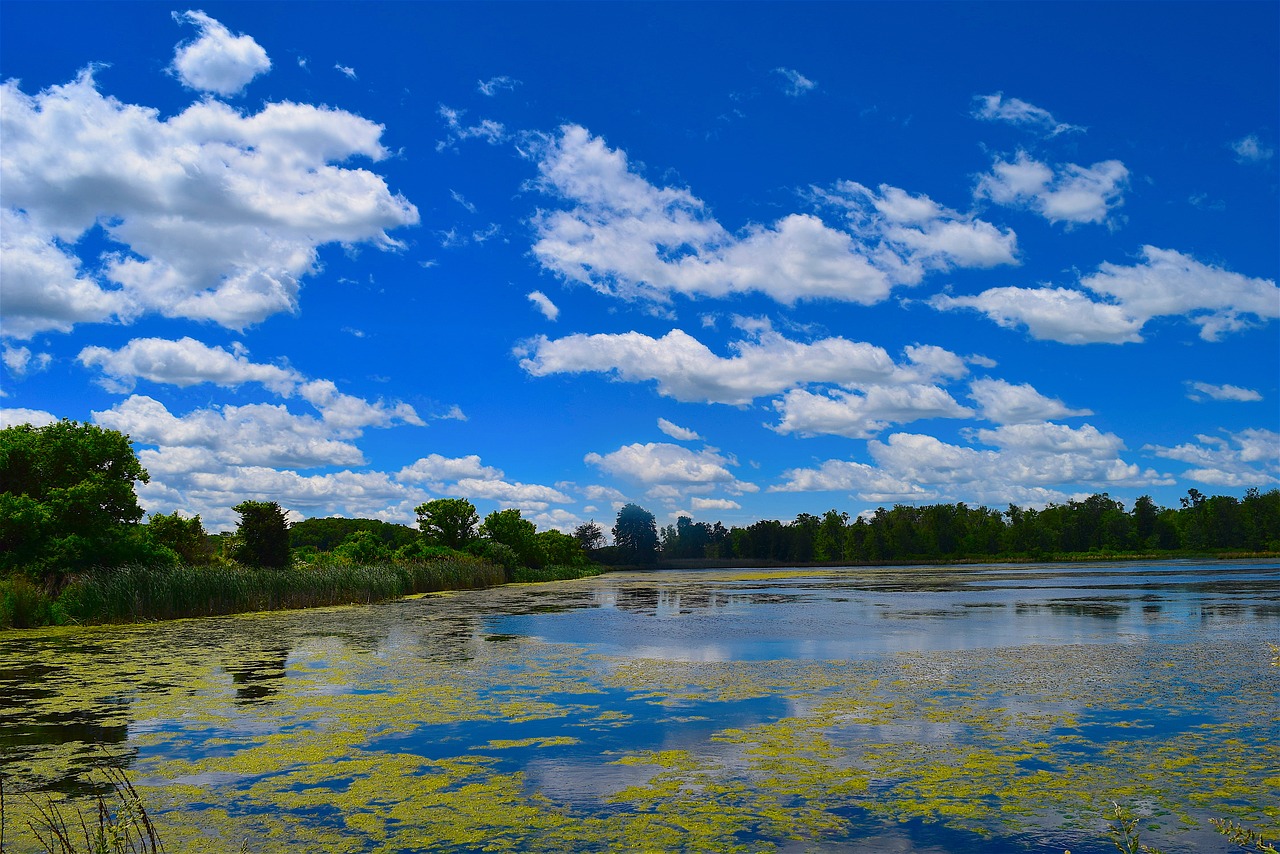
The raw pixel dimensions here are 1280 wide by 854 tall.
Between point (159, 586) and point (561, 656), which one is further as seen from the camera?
point (159, 586)

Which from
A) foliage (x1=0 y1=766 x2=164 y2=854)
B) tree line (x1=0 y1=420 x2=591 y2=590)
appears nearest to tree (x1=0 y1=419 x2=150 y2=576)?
tree line (x1=0 y1=420 x2=591 y2=590)

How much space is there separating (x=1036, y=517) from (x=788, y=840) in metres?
202

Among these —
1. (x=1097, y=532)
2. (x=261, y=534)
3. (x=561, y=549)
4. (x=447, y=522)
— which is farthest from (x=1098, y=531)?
(x=261, y=534)

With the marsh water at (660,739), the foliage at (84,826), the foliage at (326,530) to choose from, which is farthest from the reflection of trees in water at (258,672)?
the foliage at (326,530)

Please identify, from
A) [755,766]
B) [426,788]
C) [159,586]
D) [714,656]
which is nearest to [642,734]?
[755,766]

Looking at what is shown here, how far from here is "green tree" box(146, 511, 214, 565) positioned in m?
49.3

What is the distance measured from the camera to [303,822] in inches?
364

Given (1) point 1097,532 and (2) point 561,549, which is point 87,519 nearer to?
(2) point 561,549

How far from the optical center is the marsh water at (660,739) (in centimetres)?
903

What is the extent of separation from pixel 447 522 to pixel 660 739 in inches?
2921

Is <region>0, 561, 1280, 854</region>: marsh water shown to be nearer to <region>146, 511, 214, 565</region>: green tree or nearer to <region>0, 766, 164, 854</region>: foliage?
<region>0, 766, 164, 854</region>: foliage

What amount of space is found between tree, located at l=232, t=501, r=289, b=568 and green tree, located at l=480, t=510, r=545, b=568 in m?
39.7

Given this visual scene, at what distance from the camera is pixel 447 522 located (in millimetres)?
84688

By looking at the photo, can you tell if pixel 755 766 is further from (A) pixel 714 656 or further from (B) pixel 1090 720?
(A) pixel 714 656
